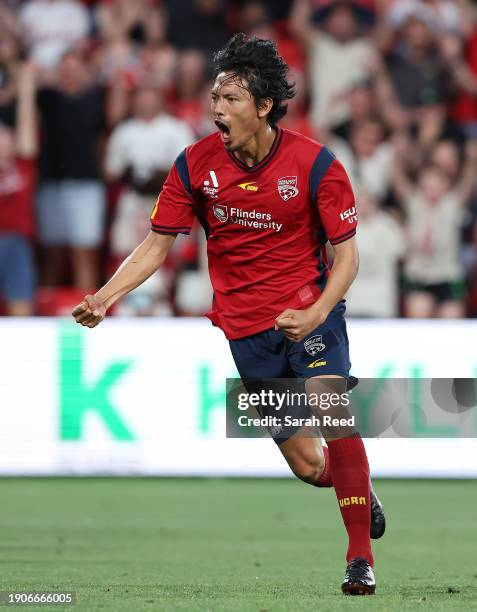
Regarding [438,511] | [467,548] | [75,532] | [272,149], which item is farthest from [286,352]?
[438,511]

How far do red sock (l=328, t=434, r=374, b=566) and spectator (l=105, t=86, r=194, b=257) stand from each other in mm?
7936

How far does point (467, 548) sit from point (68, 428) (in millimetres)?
4810

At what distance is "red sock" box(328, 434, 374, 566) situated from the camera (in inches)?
246

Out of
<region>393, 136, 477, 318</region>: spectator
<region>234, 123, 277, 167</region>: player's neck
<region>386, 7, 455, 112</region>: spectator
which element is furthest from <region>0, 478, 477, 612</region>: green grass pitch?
<region>386, 7, 455, 112</region>: spectator

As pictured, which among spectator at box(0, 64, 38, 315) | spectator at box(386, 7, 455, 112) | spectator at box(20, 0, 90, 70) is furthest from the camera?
spectator at box(386, 7, 455, 112)

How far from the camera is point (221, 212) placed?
650cm

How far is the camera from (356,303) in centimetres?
1407

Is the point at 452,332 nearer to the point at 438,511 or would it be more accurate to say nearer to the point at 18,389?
the point at 438,511

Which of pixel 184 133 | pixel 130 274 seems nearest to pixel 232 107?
pixel 130 274

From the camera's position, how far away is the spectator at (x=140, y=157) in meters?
14.0

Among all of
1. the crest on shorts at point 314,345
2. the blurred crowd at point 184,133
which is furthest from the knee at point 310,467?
the blurred crowd at point 184,133

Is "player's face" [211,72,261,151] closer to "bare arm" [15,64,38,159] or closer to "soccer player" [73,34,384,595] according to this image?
"soccer player" [73,34,384,595]

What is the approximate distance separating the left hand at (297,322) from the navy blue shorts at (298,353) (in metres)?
0.29

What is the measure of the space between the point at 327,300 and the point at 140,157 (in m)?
8.24
